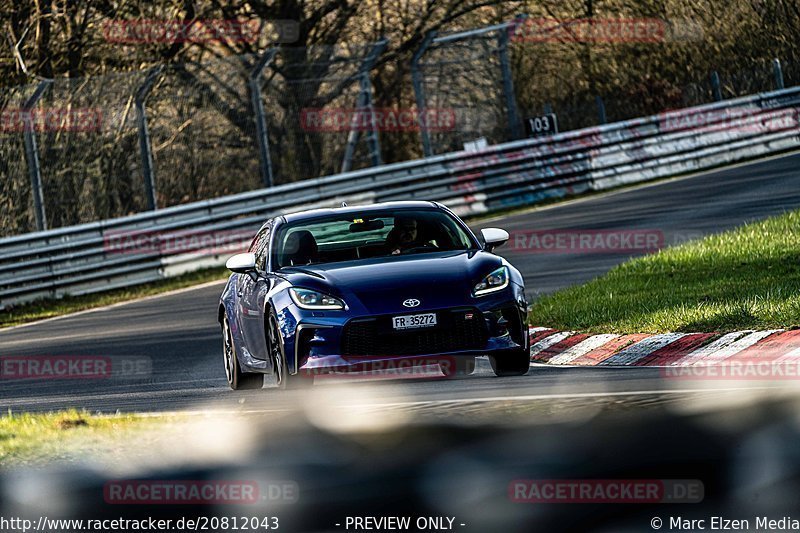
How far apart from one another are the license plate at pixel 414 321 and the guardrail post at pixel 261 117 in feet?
49.7

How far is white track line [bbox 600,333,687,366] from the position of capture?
1037 cm

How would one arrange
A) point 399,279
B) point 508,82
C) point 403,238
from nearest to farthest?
point 399,279
point 403,238
point 508,82

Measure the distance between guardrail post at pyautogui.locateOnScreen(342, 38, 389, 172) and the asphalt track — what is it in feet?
9.04

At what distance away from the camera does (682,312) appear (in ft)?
37.2

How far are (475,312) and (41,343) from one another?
27.6 feet

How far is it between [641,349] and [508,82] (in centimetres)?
1693

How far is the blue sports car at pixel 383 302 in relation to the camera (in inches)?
351

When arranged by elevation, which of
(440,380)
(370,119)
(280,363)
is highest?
(370,119)

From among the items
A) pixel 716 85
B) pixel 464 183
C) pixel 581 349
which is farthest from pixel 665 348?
pixel 716 85

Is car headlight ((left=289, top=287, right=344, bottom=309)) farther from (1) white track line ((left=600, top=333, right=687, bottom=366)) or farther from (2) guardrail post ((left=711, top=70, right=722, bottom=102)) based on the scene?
(2) guardrail post ((left=711, top=70, right=722, bottom=102))

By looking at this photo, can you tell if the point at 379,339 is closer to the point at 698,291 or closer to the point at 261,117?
the point at 698,291

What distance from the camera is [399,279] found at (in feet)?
30.1

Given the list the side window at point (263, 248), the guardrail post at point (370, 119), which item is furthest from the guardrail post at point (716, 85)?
the side window at point (263, 248)

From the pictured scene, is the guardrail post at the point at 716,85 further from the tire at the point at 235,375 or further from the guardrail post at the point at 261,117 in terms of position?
the tire at the point at 235,375
